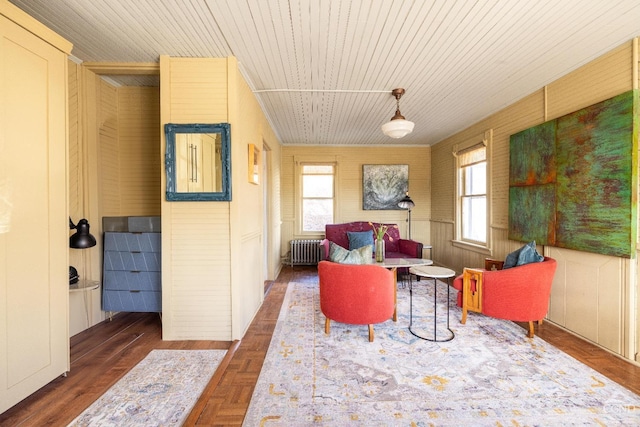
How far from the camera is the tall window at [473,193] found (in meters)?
4.78

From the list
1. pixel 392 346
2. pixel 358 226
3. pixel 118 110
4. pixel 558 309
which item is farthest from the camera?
pixel 358 226

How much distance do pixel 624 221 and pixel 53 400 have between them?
193 inches

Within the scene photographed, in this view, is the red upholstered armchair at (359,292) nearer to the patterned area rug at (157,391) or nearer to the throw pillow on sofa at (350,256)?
the throw pillow on sofa at (350,256)

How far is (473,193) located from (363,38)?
148 inches

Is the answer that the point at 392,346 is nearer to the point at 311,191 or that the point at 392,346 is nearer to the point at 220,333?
the point at 220,333

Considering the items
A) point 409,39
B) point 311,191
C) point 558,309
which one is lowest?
point 558,309

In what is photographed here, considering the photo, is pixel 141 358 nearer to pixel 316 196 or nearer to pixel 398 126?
pixel 398 126

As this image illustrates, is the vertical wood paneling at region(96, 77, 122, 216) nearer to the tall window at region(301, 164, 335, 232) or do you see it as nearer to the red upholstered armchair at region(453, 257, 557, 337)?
the tall window at region(301, 164, 335, 232)

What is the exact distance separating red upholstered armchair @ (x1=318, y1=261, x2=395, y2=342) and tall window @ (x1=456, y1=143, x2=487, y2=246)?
277 cm

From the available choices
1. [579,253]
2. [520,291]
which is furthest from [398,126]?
[579,253]

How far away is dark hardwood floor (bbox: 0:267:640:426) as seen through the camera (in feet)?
6.19

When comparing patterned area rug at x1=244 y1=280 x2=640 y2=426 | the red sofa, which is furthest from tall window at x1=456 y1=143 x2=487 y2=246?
patterned area rug at x1=244 y1=280 x2=640 y2=426

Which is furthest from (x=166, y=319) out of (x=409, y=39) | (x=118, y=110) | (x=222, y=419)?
(x=409, y=39)

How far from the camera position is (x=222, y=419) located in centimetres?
184
